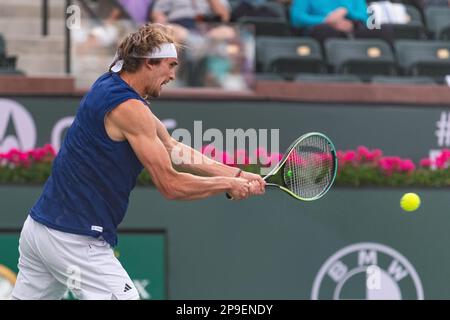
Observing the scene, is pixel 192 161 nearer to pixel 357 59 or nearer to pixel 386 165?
pixel 386 165

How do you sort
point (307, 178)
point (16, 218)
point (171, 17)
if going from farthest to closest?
point (171, 17) < point (16, 218) < point (307, 178)

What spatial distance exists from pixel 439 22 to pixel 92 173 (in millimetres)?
6277

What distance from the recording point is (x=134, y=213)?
7.84m

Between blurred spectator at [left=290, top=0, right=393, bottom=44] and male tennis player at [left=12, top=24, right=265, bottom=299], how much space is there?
4.74m

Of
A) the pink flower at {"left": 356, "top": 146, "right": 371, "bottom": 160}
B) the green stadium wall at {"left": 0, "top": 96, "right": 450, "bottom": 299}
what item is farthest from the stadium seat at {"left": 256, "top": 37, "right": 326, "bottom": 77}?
the green stadium wall at {"left": 0, "top": 96, "right": 450, "bottom": 299}

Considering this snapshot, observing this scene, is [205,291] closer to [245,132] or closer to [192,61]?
[245,132]

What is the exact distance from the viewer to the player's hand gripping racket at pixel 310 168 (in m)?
5.76

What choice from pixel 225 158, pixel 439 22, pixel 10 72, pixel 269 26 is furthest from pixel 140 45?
pixel 439 22

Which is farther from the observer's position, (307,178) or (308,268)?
(308,268)

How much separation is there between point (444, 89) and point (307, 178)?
3.29m

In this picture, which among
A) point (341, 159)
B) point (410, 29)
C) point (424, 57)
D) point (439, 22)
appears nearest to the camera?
Result: point (341, 159)

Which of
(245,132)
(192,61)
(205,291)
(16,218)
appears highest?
(192,61)

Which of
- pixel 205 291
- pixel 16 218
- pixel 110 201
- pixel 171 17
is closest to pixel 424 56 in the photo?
pixel 171 17

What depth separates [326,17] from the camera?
9945 millimetres
